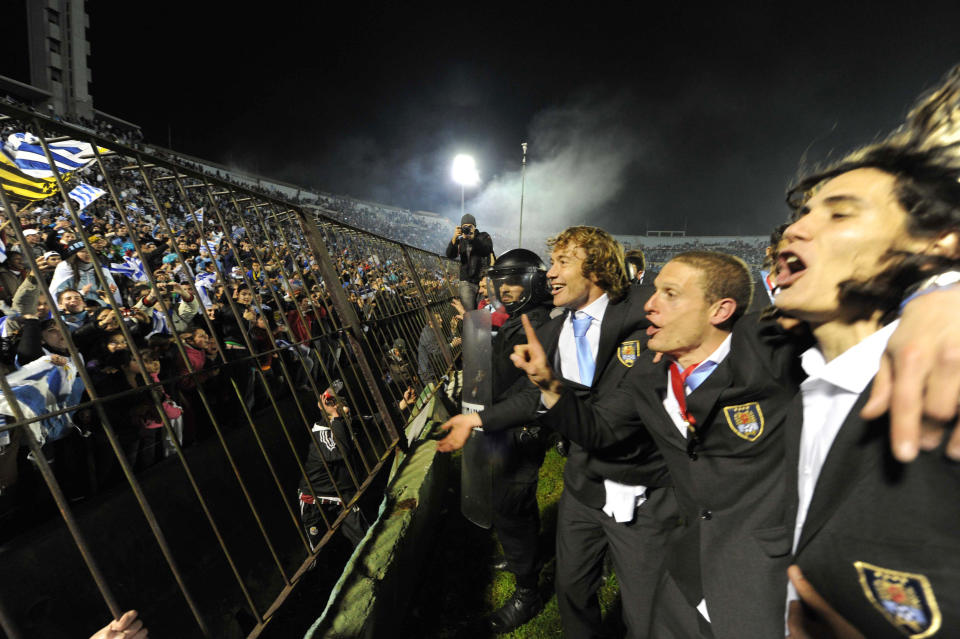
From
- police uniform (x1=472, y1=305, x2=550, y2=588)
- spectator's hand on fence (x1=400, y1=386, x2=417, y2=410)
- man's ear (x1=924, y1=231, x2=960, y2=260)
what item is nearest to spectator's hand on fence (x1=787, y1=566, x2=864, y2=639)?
man's ear (x1=924, y1=231, x2=960, y2=260)

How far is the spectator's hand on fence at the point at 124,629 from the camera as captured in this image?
123 centimetres

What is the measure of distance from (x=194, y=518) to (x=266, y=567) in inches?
25.4

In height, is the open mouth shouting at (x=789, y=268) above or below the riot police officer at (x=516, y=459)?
above

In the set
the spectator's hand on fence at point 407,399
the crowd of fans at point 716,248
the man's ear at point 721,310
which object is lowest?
the crowd of fans at point 716,248

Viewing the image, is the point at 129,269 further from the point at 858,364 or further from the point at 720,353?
the point at 858,364

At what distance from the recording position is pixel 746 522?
1468mm

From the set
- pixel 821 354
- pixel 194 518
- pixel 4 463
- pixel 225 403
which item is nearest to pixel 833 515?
pixel 821 354

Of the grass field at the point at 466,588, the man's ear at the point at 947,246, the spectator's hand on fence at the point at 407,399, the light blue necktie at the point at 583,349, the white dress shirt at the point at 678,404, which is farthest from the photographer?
the spectator's hand on fence at the point at 407,399

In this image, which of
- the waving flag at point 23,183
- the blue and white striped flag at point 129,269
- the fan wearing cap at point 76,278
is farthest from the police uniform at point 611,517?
the blue and white striped flag at point 129,269

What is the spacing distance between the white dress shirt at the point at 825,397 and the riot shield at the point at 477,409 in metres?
2.02

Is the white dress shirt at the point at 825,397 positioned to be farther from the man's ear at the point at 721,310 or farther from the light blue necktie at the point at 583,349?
the light blue necktie at the point at 583,349

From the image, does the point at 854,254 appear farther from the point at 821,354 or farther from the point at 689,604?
the point at 689,604

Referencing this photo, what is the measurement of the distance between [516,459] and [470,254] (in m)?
5.56

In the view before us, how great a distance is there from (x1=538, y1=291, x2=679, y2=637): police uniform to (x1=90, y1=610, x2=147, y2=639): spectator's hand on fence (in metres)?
1.62
